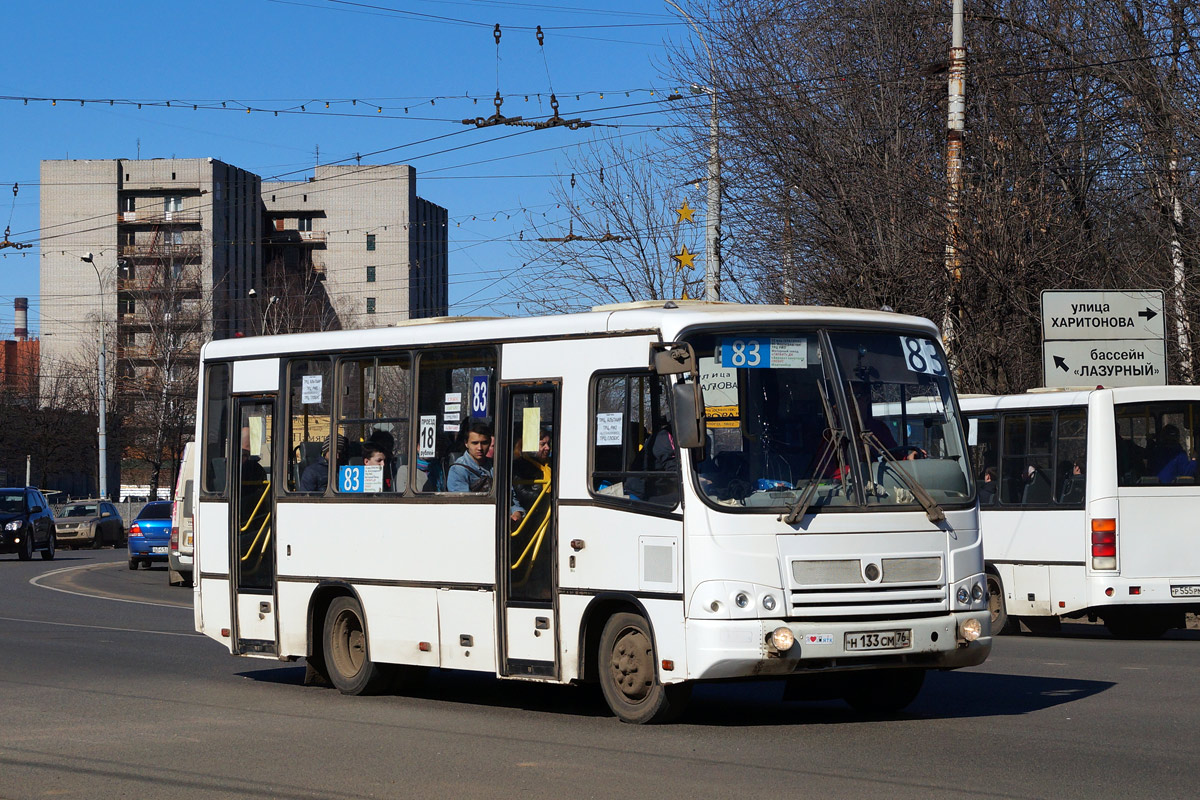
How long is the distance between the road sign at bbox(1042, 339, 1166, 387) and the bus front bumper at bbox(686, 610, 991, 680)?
38.5 feet

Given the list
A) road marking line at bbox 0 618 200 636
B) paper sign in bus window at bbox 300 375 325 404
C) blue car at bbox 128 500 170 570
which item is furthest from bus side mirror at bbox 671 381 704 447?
blue car at bbox 128 500 170 570

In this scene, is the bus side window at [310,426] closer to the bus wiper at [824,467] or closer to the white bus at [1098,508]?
the bus wiper at [824,467]

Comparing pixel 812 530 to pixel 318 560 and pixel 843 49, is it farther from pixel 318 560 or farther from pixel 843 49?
pixel 843 49

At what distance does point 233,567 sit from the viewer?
14.1 meters

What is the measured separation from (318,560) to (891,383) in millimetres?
4728

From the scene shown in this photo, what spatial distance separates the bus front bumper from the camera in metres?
10.1

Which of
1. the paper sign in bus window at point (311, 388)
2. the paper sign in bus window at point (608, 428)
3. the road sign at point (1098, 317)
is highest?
the road sign at point (1098, 317)

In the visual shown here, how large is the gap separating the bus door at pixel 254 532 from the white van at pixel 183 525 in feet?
35.7

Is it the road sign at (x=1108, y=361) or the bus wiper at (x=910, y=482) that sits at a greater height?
the road sign at (x=1108, y=361)

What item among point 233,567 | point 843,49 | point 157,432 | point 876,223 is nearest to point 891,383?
point 233,567

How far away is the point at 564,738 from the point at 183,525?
738 inches

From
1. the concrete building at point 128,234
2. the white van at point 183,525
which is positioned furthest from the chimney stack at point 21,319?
the white van at point 183,525

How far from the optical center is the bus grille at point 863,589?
1027cm

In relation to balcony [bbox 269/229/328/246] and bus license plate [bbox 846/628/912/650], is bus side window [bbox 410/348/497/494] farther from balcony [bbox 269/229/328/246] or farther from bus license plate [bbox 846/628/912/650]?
balcony [bbox 269/229/328/246]
